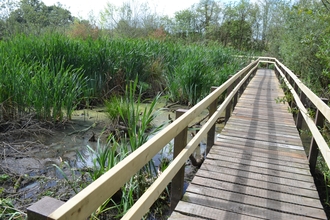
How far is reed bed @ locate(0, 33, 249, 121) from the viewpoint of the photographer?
4684 mm

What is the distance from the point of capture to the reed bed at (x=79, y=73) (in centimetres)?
468

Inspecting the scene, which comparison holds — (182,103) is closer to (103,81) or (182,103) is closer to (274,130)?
(103,81)

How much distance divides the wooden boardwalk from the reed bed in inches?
90.0

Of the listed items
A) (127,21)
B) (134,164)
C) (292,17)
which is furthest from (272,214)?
(127,21)

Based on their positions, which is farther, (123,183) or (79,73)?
(79,73)

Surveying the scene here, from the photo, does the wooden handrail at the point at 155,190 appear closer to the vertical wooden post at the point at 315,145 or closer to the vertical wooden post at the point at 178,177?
the vertical wooden post at the point at 178,177

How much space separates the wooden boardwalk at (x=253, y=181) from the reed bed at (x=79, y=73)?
229 cm

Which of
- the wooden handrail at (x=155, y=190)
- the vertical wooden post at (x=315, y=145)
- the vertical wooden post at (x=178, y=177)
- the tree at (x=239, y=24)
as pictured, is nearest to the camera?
the wooden handrail at (x=155, y=190)

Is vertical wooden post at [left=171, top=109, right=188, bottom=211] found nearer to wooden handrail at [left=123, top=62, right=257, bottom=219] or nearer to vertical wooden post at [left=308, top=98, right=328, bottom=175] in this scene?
wooden handrail at [left=123, top=62, right=257, bottom=219]

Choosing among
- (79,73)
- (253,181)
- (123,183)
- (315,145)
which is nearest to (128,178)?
(123,183)

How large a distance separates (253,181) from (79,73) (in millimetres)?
4011

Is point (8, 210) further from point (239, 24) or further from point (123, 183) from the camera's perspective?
point (239, 24)

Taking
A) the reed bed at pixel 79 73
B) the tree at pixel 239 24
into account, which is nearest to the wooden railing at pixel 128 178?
the reed bed at pixel 79 73

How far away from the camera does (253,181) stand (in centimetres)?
282
